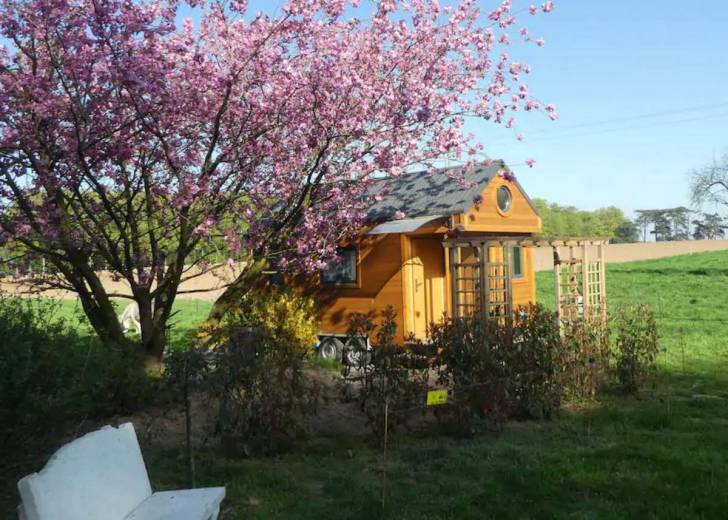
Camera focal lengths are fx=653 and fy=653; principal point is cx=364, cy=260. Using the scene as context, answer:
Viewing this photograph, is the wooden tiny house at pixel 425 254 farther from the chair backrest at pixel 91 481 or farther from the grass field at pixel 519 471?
the chair backrest at pixel 91 481

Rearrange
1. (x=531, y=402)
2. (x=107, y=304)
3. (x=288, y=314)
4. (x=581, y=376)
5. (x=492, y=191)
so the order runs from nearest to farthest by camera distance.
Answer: (x=531, y=402)
(x=581, y=376)
(x=107, y=304)
(x=288, y=314)
(x=492, y=191)

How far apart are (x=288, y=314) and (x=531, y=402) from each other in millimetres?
5433

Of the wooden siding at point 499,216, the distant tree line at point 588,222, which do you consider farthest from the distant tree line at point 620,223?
the wooden siding at point 499,216

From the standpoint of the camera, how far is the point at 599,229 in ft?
343

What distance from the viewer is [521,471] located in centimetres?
531

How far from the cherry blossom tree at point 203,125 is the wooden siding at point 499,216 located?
182 cm

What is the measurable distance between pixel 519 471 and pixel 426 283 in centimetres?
722

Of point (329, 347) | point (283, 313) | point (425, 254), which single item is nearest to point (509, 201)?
point (425, 254)

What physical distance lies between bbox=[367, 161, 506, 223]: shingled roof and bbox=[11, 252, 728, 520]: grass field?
4.96m

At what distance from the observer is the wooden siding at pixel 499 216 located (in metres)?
12.0

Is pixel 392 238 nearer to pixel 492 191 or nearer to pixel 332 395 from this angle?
pixel 492 191

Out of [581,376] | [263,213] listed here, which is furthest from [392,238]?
[581,376]

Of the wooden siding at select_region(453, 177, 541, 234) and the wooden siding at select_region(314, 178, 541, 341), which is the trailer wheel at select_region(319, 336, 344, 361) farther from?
the wooden siding at select_region(453, 177, 541, 234)

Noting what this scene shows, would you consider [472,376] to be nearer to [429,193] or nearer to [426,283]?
[426,283]
